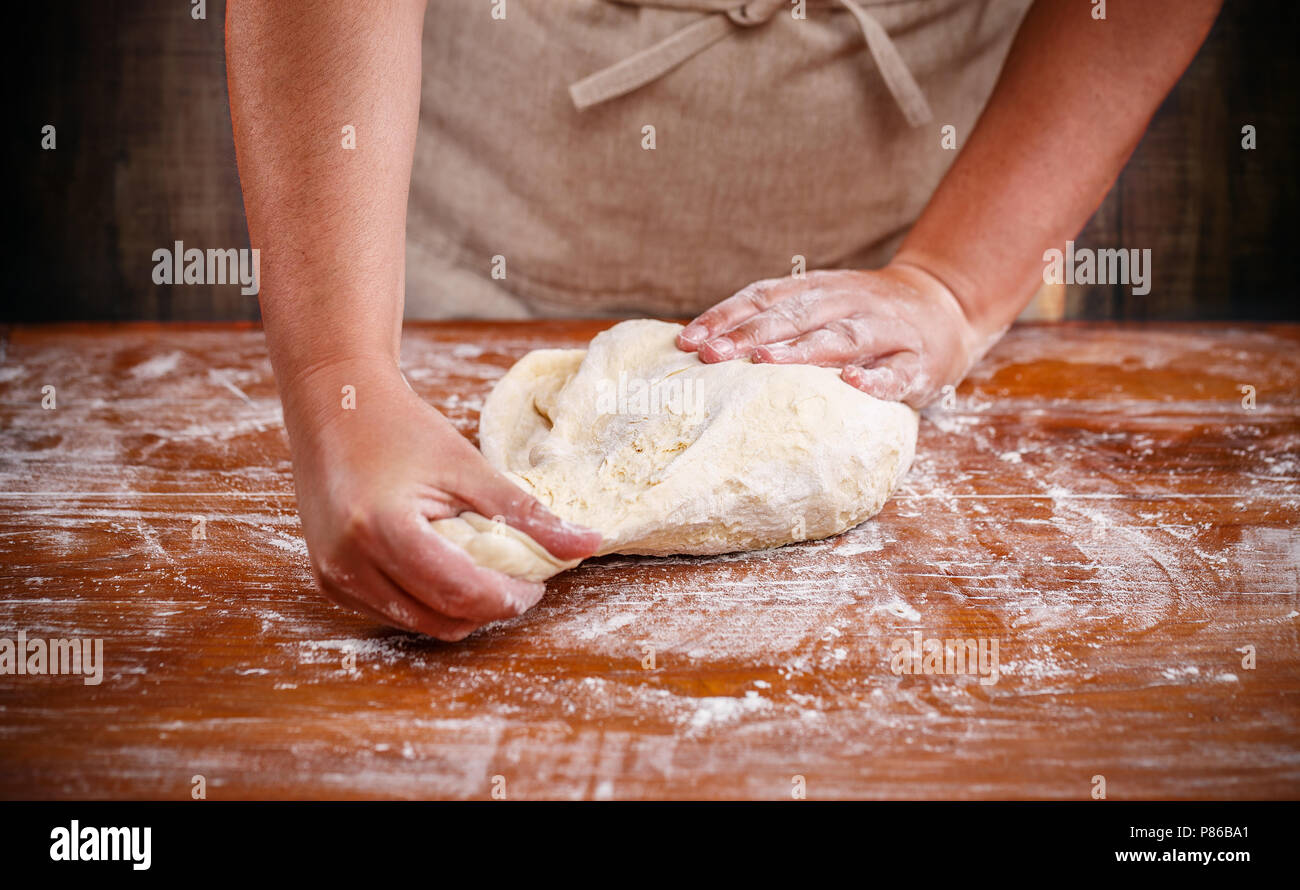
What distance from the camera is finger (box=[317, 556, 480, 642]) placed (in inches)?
35.6

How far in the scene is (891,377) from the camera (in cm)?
133

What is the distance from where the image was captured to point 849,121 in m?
1.99

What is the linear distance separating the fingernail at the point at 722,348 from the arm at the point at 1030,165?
27 cm

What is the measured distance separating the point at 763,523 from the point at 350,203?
64 cm

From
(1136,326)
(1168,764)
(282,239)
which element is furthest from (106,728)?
(1136,326)

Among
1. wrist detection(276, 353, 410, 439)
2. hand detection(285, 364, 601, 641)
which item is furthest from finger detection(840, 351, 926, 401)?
wrist detection(276, 353, 410, 439)

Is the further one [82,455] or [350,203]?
[82,455]

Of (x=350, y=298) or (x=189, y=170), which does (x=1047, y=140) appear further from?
(x=189, y=170)

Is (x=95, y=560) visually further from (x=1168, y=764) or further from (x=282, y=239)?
(x=1168, y=764)

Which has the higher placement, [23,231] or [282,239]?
[23,231]

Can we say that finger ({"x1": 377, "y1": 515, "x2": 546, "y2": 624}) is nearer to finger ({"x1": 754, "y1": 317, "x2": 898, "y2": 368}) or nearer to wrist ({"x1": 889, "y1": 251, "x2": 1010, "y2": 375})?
finger ({"x1": 754, "y1": 317, "x2": 898, "y2": 368})

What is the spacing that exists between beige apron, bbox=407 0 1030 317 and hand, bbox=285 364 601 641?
119cm

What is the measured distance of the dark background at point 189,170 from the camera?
99.7 inches

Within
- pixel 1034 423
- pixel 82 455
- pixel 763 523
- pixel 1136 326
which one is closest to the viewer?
pixel 763 523
